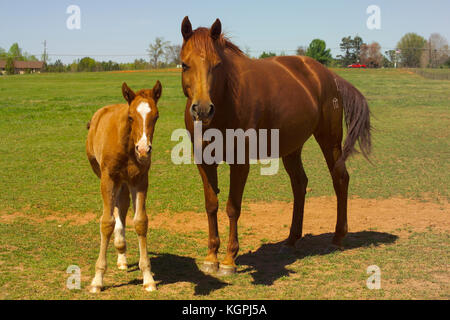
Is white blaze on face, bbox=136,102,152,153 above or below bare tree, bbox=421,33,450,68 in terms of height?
below

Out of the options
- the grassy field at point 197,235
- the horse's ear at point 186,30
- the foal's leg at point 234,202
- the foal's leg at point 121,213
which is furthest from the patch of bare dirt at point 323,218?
the horse's ear at point 186,30

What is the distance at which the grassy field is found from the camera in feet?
16.5

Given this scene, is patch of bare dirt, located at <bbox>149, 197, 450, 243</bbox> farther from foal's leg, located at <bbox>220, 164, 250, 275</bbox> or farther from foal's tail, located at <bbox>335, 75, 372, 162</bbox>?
foal's leg, located at <bbox>220, 164, 250, 275</bbox>

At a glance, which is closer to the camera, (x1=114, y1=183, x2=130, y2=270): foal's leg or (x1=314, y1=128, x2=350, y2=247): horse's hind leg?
(x1=114, y1=183, x2=130, y2=270): foal's leg

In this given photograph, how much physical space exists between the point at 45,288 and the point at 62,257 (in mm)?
1061

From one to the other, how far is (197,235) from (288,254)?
151 cm

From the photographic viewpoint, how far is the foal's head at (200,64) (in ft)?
14.6

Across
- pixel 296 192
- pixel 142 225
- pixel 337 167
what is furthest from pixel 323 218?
pixel 142 225

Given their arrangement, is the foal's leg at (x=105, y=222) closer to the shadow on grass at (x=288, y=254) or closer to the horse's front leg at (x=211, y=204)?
the horse's front leg at (x=211, y=204)

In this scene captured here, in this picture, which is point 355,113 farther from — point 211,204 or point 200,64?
point 200,64

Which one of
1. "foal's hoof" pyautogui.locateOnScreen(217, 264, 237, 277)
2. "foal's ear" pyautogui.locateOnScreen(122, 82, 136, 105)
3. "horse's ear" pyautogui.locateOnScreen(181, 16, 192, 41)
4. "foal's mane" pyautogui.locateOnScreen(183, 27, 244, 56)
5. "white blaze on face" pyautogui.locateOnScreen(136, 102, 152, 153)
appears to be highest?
"horse's ear" pyautogui.locateOnScreen(181, 16, 192, 41)

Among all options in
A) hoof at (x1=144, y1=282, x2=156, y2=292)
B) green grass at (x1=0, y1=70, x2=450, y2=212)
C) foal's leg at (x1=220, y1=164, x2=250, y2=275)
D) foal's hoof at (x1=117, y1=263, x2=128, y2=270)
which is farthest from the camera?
green grass at (x1=0, y1=70, x2=450, y2=212)

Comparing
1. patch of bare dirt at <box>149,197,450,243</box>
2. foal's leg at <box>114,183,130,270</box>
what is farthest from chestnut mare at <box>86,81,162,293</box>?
patch of bare dirt at <box>149,197,450,243</box>

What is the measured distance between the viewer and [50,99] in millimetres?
28828
